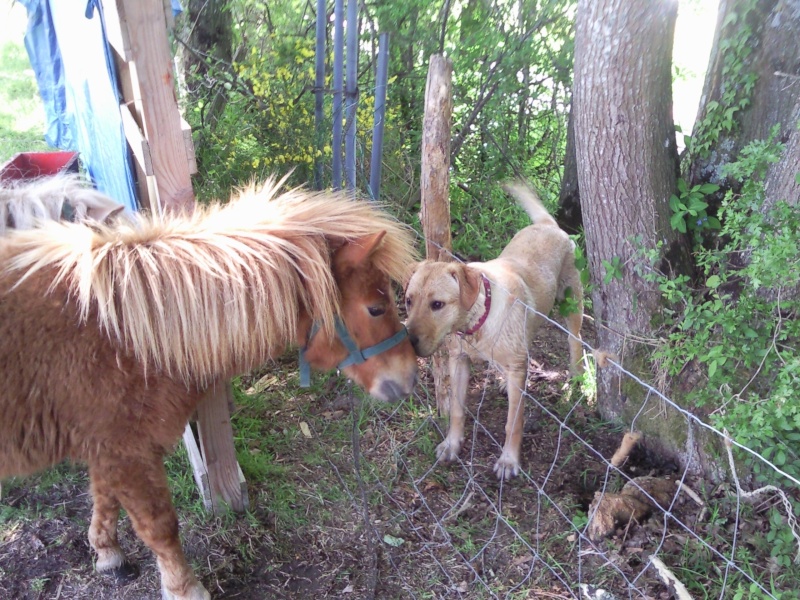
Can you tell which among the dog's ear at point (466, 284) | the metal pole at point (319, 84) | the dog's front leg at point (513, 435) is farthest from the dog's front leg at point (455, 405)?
the metal pole at point (319, 84)

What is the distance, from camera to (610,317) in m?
3.33

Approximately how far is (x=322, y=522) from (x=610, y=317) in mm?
1956

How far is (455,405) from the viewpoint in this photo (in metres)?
3.38

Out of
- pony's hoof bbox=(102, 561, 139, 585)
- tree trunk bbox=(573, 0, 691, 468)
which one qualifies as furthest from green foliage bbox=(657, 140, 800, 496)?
pony's hoof bbox=(102, 561, 139, 585)

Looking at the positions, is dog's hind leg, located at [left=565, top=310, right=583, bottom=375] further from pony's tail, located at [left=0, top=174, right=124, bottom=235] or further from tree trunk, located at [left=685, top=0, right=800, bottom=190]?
pony's tail, located at [left=0, top=174, right=124, bottom=235]

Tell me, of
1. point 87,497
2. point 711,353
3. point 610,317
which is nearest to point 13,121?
point 87,497

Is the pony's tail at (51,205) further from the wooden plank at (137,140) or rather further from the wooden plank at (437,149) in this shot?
the wooden plank at (437,149)

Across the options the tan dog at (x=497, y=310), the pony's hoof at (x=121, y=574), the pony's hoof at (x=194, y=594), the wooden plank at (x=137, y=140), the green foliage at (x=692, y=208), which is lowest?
the pony's hoof at (x=121, y=574)

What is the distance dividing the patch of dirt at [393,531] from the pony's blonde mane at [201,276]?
1.18 meters

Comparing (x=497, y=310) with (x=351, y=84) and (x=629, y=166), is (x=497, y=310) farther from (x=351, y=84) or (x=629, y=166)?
(x=351, y=84)

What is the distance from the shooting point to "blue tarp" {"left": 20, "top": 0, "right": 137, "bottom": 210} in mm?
2867

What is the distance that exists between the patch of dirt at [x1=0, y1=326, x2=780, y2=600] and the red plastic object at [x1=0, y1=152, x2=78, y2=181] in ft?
6.07

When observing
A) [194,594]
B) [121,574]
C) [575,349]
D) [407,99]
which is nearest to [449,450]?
[575,349]

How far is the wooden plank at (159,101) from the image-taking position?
2215 mm
